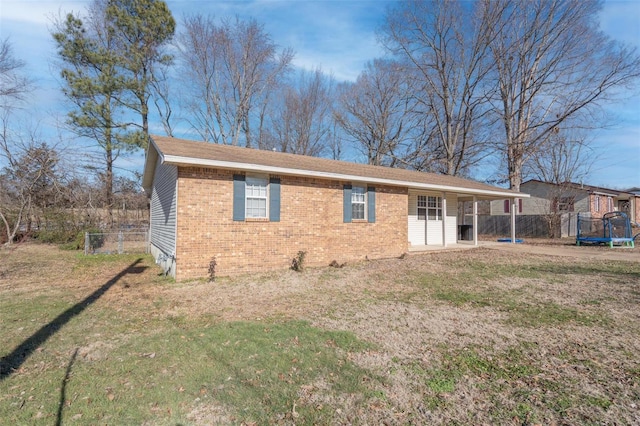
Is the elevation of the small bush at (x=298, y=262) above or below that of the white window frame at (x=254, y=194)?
below

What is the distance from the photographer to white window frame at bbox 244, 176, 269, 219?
8836 mm

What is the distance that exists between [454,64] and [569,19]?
6.80 metres

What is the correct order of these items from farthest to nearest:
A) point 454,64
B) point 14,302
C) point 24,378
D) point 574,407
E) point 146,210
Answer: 1. point 454,64
2. point 146,210
3. point 14,302
4. point 24,378
5. point 574,407

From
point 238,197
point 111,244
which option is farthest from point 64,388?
point 111,244

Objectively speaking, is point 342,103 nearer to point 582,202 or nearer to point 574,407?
point 582,202

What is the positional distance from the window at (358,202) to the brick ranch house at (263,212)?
0.03 m

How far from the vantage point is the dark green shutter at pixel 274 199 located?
29.9ft

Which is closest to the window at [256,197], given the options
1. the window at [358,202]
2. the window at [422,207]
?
the window at [358,202]

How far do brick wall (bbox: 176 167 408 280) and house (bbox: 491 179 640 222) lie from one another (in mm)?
17514

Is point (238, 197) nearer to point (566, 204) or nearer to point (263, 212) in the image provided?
point (263, 212)

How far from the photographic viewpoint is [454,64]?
23.9 meters

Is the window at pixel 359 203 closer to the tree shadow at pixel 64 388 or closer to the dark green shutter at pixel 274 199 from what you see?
the dark green shutter at pixel 274 199

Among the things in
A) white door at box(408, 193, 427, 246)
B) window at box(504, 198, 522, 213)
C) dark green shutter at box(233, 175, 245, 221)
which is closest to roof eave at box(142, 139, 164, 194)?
dark green shutter at box(233, 175, 245, 221)

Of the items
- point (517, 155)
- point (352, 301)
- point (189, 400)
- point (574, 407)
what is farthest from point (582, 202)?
point (189, 400)
